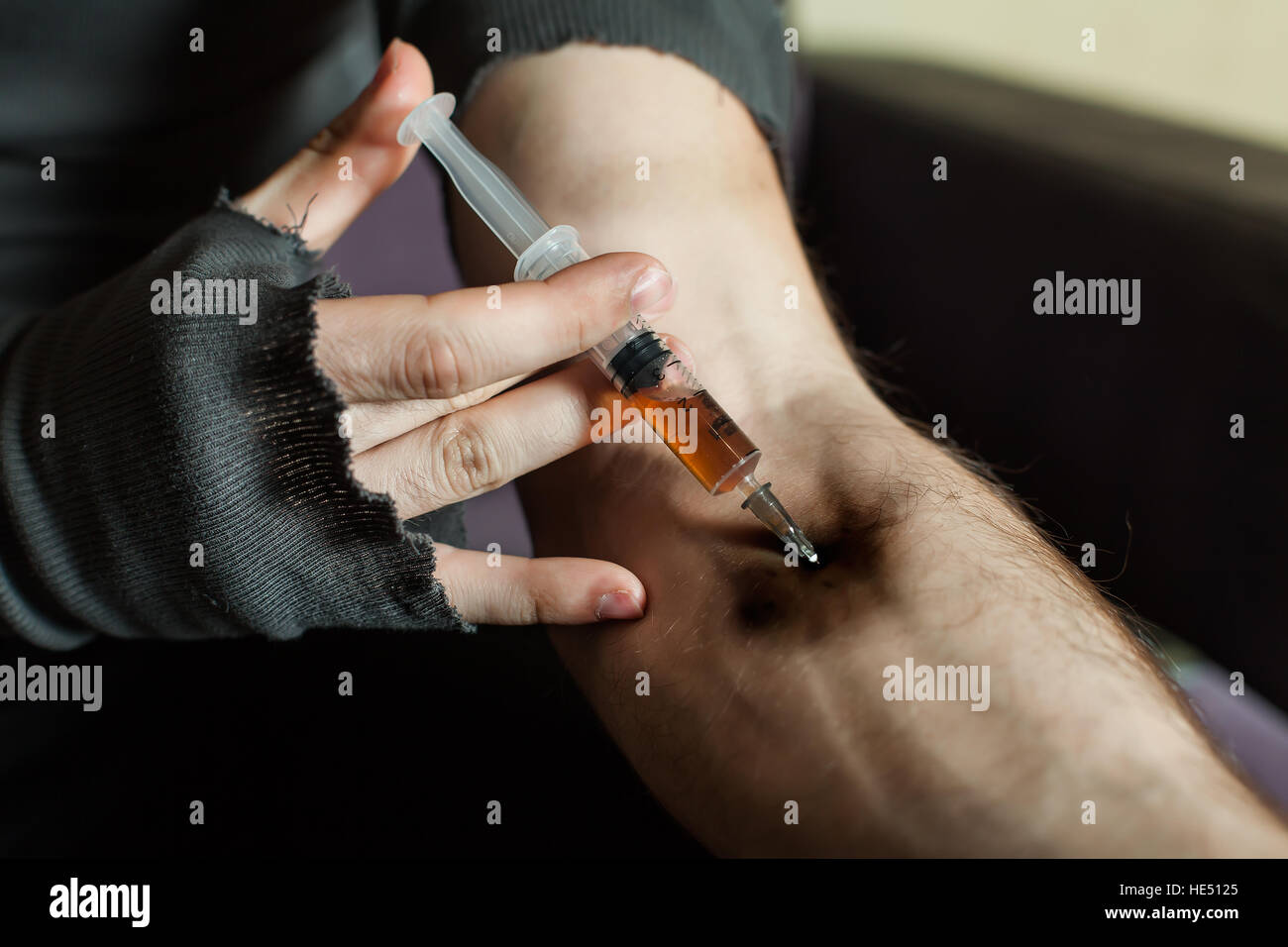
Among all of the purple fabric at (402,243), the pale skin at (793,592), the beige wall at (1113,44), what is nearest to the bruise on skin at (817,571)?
the pale skin at (793,592)

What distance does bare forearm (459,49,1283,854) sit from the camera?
35 centimetres

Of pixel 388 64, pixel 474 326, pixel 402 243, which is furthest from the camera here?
pixel 402 243

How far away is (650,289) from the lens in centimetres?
47

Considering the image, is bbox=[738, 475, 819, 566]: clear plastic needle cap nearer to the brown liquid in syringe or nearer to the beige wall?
the brown liquid in syringe

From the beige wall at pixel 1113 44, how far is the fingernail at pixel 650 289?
2.11 feet

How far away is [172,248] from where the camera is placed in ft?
1.79

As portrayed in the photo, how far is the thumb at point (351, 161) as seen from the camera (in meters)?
0.63

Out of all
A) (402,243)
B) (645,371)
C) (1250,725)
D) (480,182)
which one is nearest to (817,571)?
(645,371)

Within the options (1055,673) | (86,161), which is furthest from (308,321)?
(86,161)

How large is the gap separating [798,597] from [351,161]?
47 centimetres

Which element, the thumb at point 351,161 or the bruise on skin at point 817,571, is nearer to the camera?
the bruise on skin at point 817,571

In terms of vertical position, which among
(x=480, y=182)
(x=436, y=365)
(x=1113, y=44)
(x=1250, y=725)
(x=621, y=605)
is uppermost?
(x=1113, y=44)

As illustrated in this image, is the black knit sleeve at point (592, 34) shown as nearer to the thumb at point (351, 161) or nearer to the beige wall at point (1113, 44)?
the thumb at point (351, 161)

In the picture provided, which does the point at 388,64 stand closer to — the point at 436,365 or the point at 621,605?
the point at 436,365
